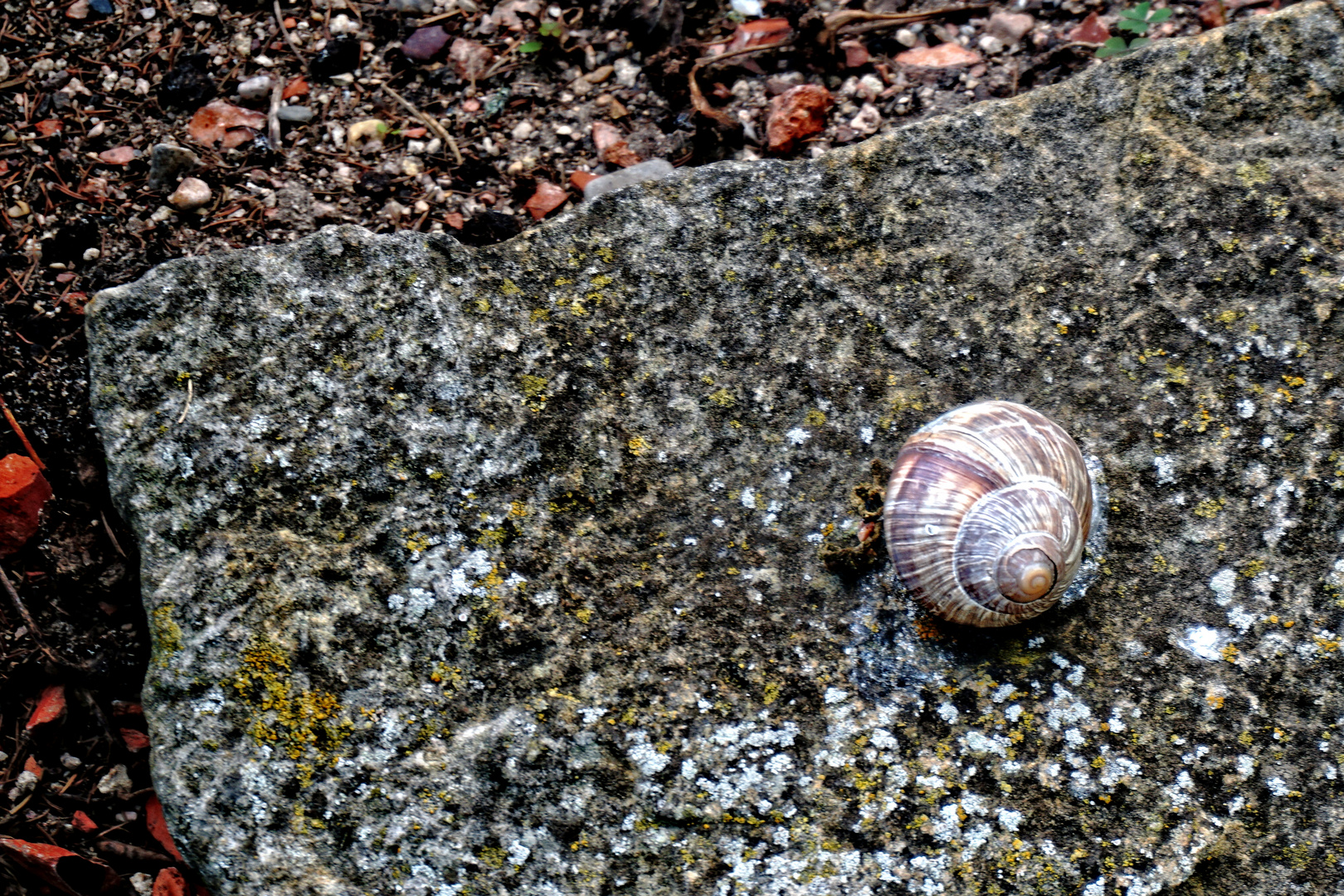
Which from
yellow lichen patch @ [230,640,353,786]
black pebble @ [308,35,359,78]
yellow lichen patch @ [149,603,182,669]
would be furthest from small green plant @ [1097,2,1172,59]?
yellow lichen patch @ [149,603,182,669]

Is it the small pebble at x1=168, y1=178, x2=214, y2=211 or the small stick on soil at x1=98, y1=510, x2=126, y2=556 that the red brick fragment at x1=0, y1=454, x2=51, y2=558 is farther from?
the small pebble at x1=168, y1=178, x2=214, y2=211

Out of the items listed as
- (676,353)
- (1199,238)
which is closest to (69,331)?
(676,353)

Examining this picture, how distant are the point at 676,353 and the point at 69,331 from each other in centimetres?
199

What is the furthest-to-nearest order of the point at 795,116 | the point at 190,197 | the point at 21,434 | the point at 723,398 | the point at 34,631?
the point at 795,116, the point at 190,197, the point at 21,434, the point at 34,631, the point at 723,398

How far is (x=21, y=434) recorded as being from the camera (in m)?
3.08

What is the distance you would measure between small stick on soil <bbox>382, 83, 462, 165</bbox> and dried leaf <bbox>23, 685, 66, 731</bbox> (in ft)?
6.93

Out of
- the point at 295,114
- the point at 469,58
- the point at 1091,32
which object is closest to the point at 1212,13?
the point at 1091,32

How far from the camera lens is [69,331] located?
3201 mm

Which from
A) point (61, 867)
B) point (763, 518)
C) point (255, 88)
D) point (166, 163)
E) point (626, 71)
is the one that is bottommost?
point (61, 867)

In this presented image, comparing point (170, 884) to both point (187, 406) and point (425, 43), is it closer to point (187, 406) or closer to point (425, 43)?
point (187, 406)

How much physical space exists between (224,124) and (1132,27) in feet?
10.5

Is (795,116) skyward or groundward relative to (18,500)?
skyward

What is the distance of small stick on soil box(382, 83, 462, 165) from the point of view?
11.9ft

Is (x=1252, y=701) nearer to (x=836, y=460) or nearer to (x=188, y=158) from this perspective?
(x=836, y=460)
